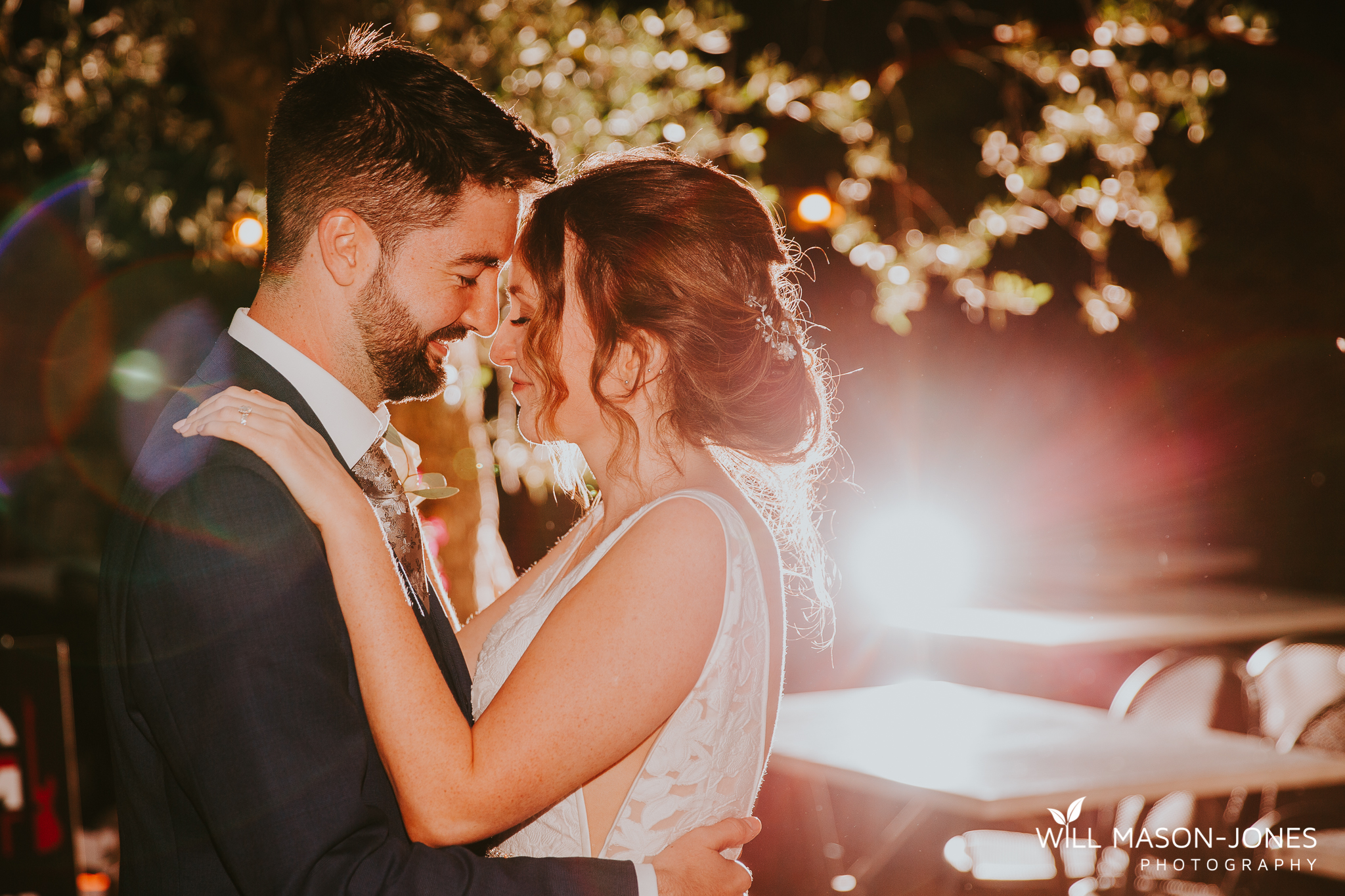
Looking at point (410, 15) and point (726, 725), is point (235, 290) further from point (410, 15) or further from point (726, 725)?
point (726, 725)

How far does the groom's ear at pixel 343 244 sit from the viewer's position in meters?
1.75

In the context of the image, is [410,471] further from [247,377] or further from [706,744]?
[706,744]

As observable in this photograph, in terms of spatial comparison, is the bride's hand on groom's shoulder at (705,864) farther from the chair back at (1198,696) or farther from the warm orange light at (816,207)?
the chair back at (1198,696)

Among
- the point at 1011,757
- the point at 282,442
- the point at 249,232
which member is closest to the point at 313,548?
the point at 282,442

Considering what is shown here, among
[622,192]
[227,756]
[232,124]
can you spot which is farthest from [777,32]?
[227,756]

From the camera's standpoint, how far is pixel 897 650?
28.1 feet

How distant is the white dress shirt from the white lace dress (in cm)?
19

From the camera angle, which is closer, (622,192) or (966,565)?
(622,192)

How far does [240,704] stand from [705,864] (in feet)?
2.84

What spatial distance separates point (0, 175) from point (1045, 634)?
6.40 metres

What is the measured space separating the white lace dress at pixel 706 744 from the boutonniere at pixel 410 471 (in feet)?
1.08

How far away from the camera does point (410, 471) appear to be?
6.77ft

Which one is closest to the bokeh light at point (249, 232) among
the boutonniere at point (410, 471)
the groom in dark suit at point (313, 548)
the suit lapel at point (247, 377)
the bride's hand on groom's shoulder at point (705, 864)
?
the groom in dark suit at point (313, 548)

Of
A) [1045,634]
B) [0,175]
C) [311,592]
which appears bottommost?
[1045,634]
